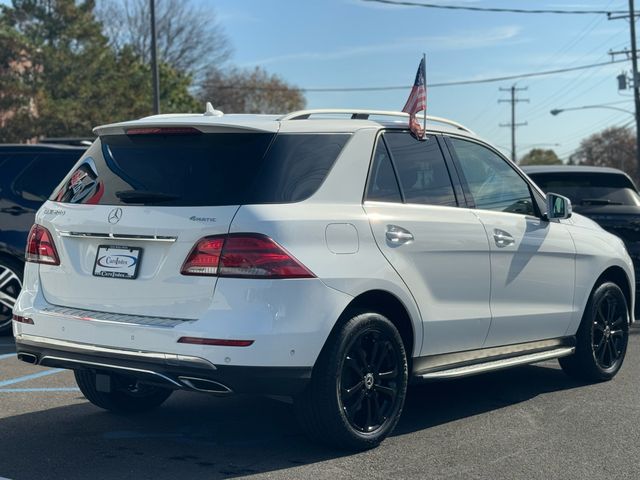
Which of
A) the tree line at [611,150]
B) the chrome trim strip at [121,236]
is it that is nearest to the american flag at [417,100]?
the chrome trim strip at [121,236]

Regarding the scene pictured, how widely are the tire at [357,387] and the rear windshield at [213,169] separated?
79cm

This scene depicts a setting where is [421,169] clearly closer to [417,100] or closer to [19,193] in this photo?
[417,100]

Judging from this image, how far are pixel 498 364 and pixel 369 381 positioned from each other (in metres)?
1.29

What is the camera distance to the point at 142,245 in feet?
15.4

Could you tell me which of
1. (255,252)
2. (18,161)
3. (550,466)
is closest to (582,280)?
(550,466)

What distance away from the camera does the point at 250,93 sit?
74625 mm

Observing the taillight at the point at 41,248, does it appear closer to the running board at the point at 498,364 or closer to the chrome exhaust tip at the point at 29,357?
the chrome exhaust tip at the point at 29,357

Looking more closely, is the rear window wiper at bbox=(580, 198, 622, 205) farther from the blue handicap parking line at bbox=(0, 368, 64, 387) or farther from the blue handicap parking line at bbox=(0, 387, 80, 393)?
the blue handicap parking line at bbox=(0, 387, 80, 393)

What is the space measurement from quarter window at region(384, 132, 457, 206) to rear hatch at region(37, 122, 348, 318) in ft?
1.65

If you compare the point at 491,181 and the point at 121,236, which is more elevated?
the point at 491,181

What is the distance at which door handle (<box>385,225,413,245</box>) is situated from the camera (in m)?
5.11

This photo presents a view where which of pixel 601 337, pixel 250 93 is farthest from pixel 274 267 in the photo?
pixel 250 93

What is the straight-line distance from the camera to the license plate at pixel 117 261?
470cm

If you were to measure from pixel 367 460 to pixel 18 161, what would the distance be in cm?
582
